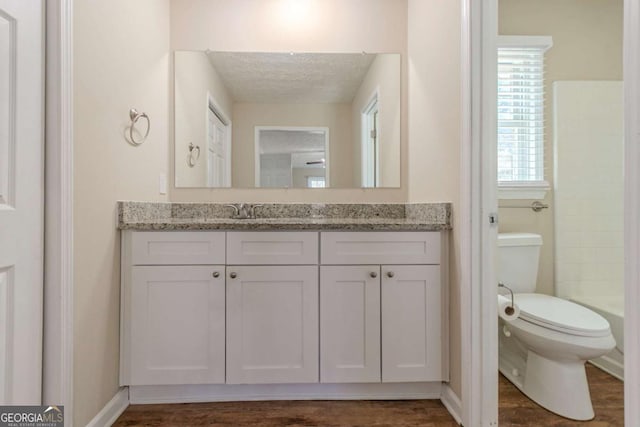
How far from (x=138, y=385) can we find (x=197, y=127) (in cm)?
142

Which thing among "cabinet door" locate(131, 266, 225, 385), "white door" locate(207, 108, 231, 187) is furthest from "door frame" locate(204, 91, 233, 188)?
"cabinet door" locate(131, 266, 225, 385)

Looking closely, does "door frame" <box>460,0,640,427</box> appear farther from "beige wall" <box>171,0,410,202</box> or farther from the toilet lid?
"beige wall" <box>171,0,410,202</box>

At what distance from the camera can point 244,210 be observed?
2.01m

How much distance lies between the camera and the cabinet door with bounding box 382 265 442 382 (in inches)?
61.2

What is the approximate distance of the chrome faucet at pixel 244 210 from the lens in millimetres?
1995

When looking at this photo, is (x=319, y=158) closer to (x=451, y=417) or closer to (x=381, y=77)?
(x=381, y=77)

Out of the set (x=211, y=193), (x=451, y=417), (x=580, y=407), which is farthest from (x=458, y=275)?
(x=211, y=193)

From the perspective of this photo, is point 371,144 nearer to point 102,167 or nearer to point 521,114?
point 521,114

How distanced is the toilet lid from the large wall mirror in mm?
993

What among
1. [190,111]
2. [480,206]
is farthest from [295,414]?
[190,111]

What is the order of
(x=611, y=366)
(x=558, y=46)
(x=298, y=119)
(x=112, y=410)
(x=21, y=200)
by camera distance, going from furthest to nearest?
(x=558, y=46), (x=298, y=119), (x=611, y=366), (x=112, y=410), (x=21, y=200)

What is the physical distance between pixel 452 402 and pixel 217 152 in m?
1.85

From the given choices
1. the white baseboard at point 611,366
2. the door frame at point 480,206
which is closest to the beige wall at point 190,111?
the door frame at point 480,206

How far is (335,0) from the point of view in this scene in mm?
2098
